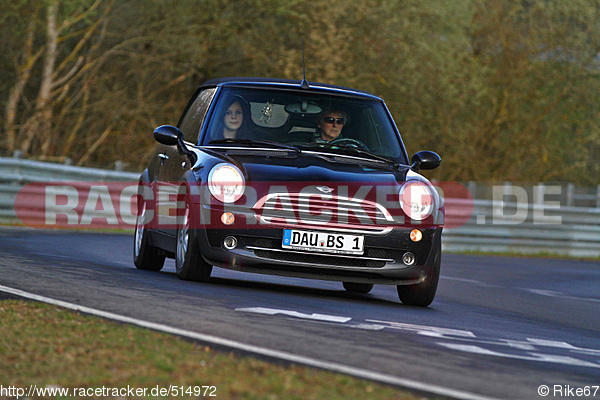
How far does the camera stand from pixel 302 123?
9.33 metres

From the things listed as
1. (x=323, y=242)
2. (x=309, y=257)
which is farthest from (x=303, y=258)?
(x=323, y=242)

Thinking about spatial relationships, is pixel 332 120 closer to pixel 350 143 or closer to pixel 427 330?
pixel 350 143

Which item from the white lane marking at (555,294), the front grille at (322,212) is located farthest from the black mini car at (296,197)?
the white lane marking at (555,294)

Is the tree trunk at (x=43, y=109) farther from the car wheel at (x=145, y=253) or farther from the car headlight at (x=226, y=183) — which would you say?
the car headlight at (x=226, y=183)

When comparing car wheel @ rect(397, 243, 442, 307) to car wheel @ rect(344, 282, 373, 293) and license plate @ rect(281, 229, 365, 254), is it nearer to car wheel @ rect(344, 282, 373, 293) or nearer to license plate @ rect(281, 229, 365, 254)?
license plate @ rect(281, 229, 365, 254)

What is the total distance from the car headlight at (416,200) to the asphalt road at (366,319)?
0.76 m

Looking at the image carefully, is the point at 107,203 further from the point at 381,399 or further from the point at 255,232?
the point at 381,399

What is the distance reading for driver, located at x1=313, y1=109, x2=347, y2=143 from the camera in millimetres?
9273

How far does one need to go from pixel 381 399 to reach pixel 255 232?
3915 mm

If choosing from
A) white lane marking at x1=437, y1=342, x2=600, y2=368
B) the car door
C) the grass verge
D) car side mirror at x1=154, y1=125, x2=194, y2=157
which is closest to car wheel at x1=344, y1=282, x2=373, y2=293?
the car door

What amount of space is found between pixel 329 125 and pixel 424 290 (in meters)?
1.67

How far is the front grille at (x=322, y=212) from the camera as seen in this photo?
8.11 m

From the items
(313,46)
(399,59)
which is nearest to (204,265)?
(313,46)

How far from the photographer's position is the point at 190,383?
4359 millimetres
